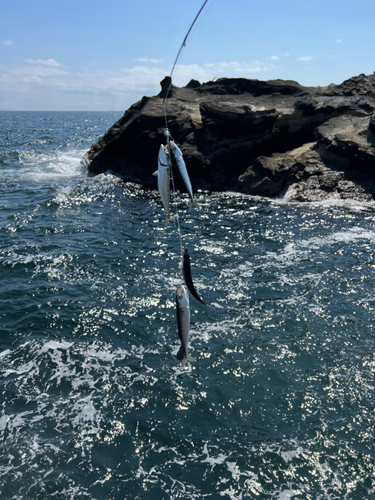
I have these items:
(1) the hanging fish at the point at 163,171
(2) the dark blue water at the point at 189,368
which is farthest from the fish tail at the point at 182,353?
(2) the dark blue water at the point at 189,368

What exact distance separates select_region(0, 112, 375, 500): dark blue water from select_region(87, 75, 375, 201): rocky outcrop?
→ 7908 millimetres

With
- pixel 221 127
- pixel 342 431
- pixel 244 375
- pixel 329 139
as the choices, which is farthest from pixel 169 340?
pixel 221 127

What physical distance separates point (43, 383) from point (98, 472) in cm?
296

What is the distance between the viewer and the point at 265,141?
2981 centimetres

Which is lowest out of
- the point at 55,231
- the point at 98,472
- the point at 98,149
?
the point at 98,472

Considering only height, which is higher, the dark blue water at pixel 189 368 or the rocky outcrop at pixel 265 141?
the rocky outcrop at pixel 265 141

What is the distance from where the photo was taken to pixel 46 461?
7242 millimetres

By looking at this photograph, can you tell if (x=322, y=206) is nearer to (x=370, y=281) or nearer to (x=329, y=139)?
(x=329, y=139)

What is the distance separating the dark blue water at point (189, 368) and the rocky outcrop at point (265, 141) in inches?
311

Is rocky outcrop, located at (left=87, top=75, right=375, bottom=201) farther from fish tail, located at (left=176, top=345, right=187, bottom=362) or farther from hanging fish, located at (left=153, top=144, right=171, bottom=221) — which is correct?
fish tail, located at (left=176, top=345, right=187, bottom=362)

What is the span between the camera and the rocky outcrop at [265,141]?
25547 mm

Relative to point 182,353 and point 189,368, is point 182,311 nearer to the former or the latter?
point 182,353

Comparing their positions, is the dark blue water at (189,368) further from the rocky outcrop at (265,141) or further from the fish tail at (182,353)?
the rocky outcrop at (265,141)

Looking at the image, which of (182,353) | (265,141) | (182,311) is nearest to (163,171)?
(182,311)
